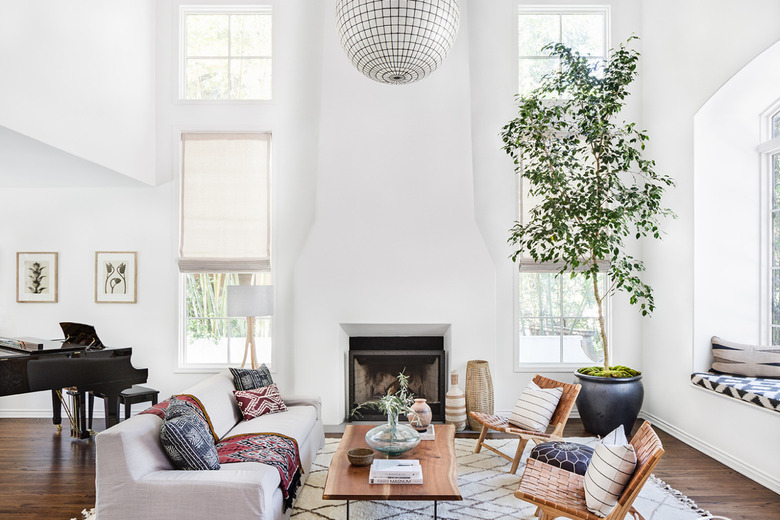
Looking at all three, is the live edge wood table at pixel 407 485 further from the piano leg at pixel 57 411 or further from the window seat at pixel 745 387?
the piano leg at pixel 57 411

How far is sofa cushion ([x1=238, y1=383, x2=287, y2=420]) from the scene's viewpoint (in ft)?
14.1

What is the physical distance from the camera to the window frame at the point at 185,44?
6.01 metres

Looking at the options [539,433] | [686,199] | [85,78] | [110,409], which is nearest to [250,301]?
[110,409]

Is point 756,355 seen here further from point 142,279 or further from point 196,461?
point 142,279

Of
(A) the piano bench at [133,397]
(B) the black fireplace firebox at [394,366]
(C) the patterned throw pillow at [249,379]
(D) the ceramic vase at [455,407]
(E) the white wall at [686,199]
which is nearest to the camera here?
(E) the white wall at [686,199]

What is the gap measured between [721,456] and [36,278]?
668cm

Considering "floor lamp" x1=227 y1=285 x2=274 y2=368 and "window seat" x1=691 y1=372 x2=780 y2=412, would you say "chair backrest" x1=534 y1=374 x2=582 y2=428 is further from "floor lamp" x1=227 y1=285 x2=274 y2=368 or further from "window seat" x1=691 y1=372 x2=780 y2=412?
"floor lamp" x1=227 y1=285 x2=274 y2=368

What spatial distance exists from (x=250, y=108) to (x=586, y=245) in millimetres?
3711

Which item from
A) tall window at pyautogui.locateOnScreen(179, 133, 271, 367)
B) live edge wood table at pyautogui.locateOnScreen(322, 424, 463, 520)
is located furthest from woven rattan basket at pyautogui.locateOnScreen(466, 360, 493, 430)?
tall window at pyautogui.locateOnScreen(179, 133, 271, 367)

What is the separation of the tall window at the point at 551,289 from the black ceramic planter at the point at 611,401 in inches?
36.6

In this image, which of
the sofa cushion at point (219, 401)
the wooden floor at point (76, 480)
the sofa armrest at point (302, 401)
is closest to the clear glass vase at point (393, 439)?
the sofa cushion at point (219, 401)

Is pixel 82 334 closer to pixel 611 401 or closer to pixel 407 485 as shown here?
pixel 407 485

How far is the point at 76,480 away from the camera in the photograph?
412cm

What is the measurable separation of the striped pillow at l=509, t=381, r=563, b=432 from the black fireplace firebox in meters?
1.50
